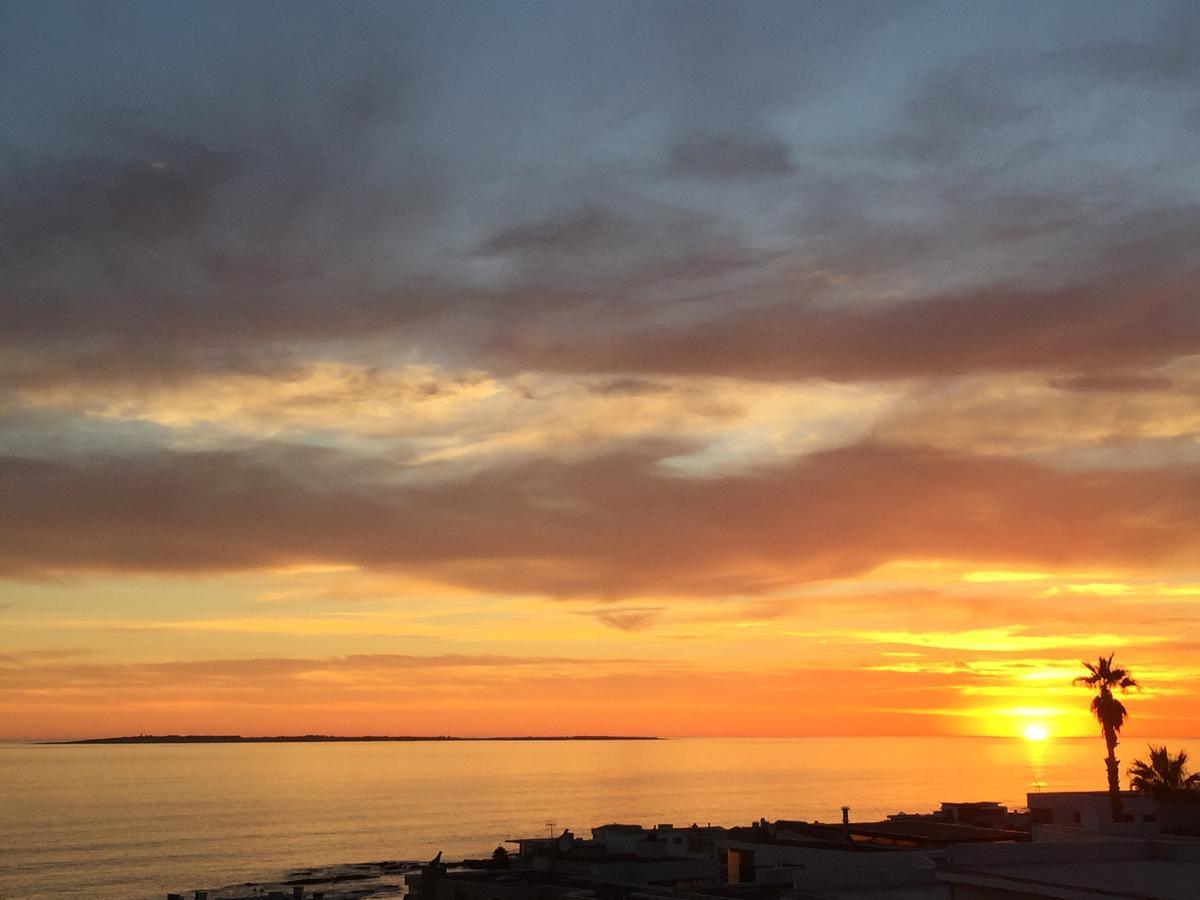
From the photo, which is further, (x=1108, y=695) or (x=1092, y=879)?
(x=1108, y=695)

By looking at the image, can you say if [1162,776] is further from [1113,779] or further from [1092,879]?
[1092,879]

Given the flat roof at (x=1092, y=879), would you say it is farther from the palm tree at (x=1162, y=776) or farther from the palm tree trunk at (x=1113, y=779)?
the palm tree at (x=1162, y=776)

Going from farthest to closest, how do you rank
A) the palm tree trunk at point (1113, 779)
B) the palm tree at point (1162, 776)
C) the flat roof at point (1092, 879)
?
the palm tree at point (1162, 776), the palm tree trunk at point (1113, 779), the flat roof at point (1092, 879)

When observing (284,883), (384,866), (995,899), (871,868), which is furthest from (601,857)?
(384,866)

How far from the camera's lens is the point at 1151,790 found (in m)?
81.0

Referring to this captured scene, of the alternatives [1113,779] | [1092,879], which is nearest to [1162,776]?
[1113,779]

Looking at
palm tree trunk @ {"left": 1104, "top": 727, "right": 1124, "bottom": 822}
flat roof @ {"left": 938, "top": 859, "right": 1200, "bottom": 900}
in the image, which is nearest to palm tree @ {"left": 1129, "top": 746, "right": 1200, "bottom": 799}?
palm tree trunk @ {"left": 1104, "top": 727, "right": 1124, "bottom": 822}

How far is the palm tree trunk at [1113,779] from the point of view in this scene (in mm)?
65375

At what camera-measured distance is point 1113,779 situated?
81750 millimetres

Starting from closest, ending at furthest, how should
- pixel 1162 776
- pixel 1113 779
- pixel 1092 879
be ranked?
pixel 1092 879 < pixel 1113 779 < pixel 1162 776

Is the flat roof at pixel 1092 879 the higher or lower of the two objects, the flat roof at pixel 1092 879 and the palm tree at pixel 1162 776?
the lower

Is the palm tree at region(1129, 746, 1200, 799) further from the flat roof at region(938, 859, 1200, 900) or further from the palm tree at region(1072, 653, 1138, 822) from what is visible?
the flat roof at region(938, 859, 1200, 900)

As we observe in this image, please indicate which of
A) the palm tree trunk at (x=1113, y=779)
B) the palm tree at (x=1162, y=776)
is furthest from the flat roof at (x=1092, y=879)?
the palm tree at (x=1162, y=776)

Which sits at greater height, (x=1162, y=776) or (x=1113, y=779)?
(x=1162, y=776)
